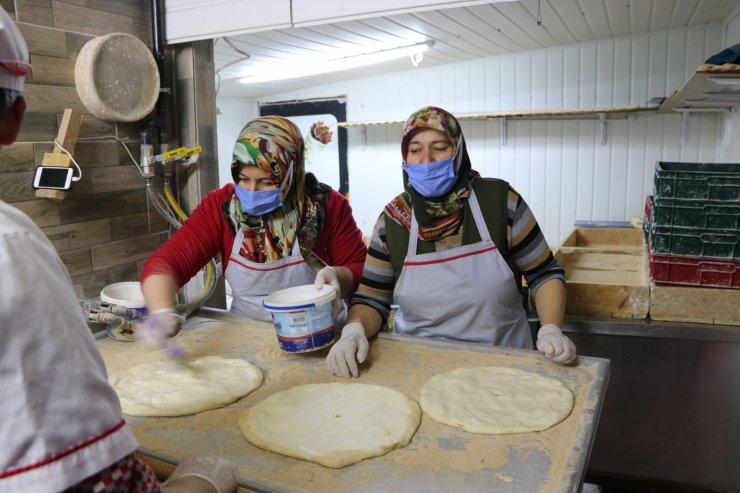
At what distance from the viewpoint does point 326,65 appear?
4457 mm

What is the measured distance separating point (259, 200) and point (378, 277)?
0.49 metres

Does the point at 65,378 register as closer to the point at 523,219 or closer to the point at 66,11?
the point at 523,219

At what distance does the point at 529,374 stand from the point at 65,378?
47.5 inches

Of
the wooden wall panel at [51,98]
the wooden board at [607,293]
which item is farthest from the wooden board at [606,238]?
the wooden wall panel at [51,98]

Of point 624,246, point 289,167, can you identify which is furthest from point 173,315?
point 624,246

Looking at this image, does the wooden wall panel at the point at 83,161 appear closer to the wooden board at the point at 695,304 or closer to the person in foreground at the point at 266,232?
the person in foreground at the point at 266,232

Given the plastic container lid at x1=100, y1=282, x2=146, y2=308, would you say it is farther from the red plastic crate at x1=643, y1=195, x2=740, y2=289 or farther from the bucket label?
the red plastic crate at x1=643, y1=195, x2=740, y2=289

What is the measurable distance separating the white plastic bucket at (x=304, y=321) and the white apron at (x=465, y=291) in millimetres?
347

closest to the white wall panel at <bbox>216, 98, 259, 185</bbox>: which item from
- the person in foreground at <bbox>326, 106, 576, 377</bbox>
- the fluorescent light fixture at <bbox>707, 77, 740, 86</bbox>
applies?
the person in foreground at <bbox>326, 106, 576, 377</bbox>

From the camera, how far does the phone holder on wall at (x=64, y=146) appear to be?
85.8 inches

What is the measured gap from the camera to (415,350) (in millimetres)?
1705

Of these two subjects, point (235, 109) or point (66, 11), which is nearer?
point (66, 11)

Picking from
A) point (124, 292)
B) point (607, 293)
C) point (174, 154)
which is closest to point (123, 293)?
point (124, 292)

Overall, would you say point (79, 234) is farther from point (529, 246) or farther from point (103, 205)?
point (529, 246)
